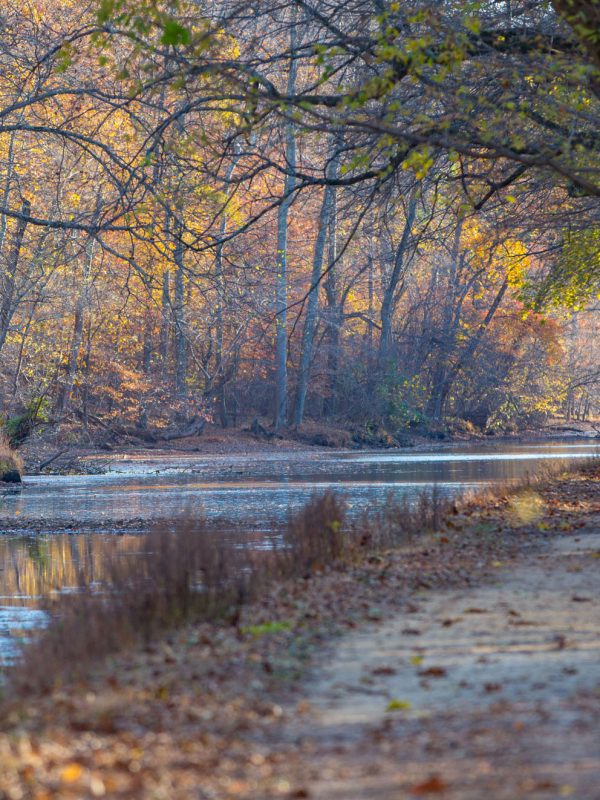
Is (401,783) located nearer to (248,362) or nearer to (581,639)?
(581,639)

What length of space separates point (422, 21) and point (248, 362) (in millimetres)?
39570

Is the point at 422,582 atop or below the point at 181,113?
below

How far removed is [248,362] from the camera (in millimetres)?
50812

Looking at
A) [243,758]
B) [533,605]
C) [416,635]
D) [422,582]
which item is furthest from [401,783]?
[422,582]

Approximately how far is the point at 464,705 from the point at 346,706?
0.59 meters

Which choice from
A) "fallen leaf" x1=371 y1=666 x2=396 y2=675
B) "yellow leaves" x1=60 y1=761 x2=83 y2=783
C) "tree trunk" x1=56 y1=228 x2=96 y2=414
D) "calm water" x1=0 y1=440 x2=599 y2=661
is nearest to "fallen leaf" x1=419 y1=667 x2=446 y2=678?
"fallen leaf" x1=371 y1=666 x2=396 y2=675

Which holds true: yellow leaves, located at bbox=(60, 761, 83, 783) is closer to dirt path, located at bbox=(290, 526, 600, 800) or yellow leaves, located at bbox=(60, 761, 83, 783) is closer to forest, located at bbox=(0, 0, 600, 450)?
dirt path, located at bbox=(290, 526, 600, 800)

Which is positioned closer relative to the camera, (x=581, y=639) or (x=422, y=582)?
(x=581, y=639)

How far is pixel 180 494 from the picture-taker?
23.5m

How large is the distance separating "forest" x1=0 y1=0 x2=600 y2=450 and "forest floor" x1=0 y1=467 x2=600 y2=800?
4023mm

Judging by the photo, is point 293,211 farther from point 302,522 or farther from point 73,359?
point 302,522

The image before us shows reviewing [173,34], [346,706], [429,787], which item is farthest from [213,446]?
[429,787]

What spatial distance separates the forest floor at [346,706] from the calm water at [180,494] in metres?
2.72

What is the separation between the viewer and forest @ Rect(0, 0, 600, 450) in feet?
38.8
